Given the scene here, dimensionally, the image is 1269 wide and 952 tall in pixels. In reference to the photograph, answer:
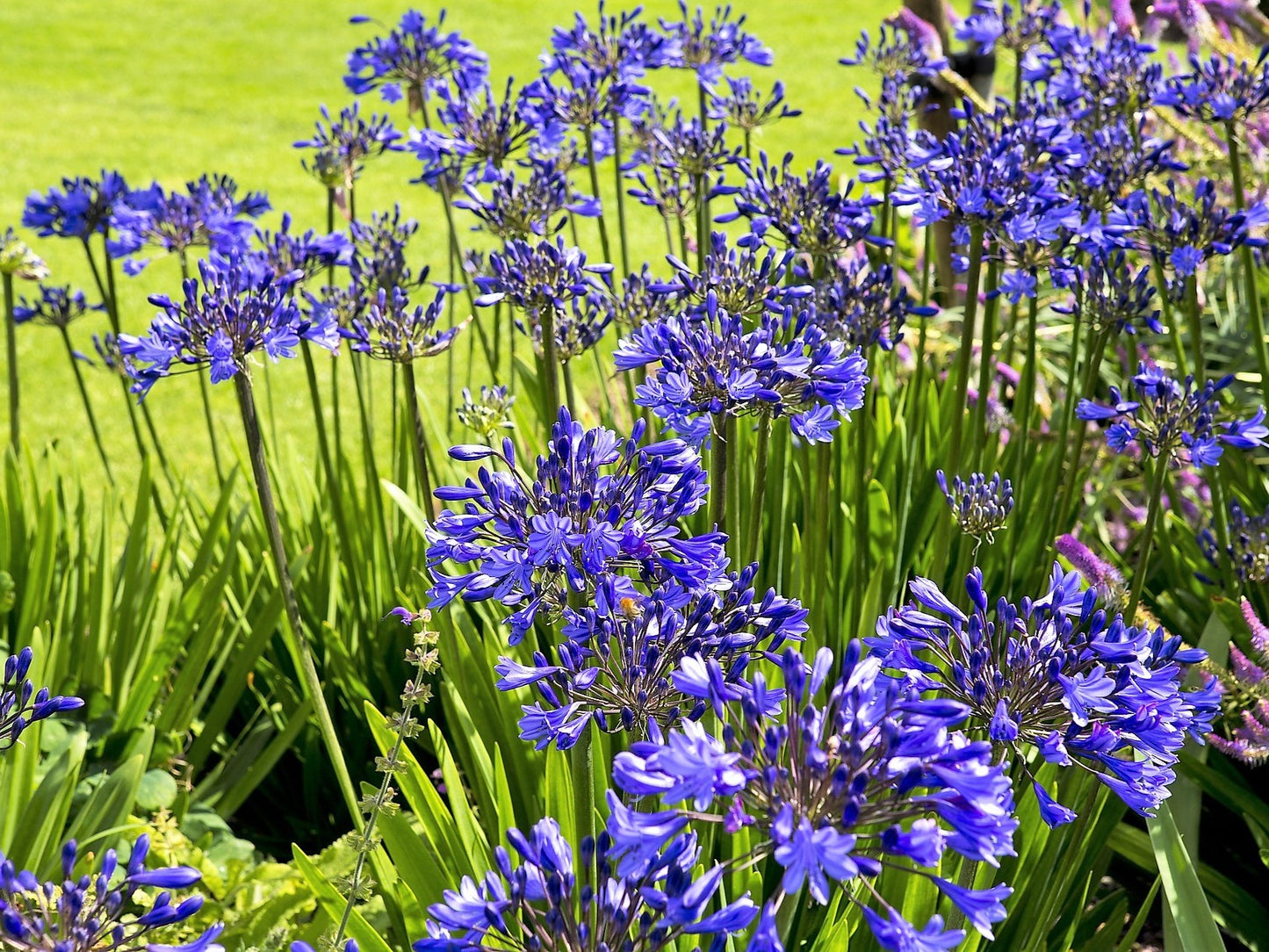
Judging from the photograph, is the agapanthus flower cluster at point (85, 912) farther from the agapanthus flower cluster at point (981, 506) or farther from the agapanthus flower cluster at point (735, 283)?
the agapanthus flower cluster at point (981, 506)

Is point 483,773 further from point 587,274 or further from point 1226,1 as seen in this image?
point 1226,1

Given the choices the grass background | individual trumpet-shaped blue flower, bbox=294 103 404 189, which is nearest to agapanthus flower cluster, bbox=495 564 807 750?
individual trumpet-shaped blue flower, bbox=294 103 404 189

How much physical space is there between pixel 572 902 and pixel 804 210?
6.23 ft

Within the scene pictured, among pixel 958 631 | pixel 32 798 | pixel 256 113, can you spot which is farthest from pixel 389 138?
pixel 256 113

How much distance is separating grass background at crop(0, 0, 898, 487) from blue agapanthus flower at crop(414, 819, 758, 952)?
341 centimetres

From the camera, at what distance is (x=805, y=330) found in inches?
82.7

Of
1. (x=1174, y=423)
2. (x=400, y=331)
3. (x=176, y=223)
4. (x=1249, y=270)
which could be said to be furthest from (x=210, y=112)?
(x=1174, y=423)

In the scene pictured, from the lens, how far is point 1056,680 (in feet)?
4.39

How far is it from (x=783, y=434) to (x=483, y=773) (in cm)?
117

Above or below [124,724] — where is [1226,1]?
above

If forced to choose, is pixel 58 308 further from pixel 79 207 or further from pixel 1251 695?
pixel 1251 695

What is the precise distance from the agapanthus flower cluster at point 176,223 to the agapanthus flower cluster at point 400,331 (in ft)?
2.56

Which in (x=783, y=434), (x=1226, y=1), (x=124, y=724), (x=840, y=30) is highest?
(x=840, y=30)

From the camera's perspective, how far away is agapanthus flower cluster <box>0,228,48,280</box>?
3553mm
